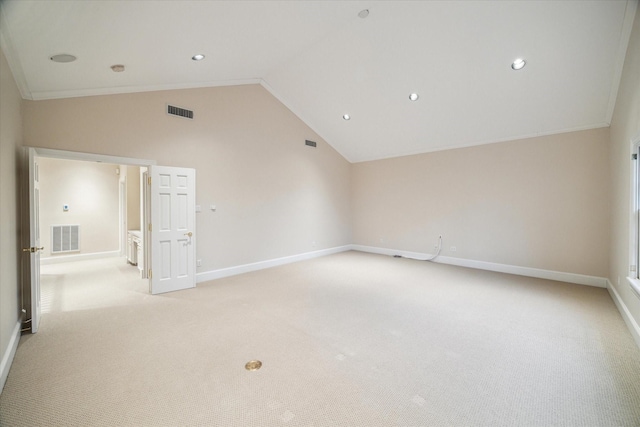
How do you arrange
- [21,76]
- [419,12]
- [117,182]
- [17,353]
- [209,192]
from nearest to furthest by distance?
[17,353]
[21,76]
[419,12]
[209,192]
[117,182]

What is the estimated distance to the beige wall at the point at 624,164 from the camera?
2.91 m

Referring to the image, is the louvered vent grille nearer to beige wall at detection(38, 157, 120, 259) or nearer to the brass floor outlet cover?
beige wall at detection(38, 157, 120, 259)

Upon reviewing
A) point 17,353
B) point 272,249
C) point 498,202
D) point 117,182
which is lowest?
point 17,353

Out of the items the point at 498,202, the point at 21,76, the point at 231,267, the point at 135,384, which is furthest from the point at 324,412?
the point at 498,202

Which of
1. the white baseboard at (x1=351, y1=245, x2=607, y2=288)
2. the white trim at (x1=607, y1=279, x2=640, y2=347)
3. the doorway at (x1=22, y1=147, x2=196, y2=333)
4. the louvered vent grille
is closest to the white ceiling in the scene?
the doorway at (x1=22, y1=147, x2=196, y2=333)

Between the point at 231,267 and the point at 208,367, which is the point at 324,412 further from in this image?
the point at 231,267

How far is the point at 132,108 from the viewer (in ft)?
14.1

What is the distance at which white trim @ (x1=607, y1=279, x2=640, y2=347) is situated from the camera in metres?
2.81

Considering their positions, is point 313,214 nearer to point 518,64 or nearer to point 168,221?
point 168,221

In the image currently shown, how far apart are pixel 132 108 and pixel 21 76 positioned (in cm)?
136

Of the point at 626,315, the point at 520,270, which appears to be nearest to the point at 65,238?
the point at 520,270

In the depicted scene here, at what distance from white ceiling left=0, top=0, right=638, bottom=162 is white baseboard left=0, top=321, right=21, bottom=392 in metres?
2.63

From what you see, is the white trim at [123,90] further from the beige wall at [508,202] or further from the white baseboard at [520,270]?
the white baseboard at [520,270]

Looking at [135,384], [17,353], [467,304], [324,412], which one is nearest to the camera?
[324,412]
